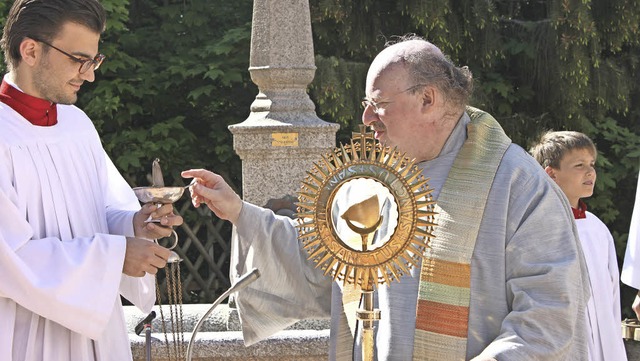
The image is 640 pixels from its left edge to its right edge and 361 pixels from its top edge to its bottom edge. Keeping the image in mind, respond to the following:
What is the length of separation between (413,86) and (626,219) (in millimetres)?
9257

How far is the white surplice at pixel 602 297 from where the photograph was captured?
5418 millimetres

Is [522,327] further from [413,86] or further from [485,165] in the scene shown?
[413,86]

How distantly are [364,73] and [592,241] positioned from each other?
5.48 metres

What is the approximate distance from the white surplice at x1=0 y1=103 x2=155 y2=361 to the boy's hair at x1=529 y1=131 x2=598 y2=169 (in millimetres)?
2577

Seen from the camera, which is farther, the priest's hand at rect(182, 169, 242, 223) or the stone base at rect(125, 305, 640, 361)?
the stone base at rect(125, 305, 640, 361)

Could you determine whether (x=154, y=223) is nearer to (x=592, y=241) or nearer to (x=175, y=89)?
(x=592, y=241)

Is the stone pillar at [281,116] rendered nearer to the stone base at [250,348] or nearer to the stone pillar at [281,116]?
the stone pillar at [281,116]

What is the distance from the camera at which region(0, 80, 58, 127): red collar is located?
12.1 feet

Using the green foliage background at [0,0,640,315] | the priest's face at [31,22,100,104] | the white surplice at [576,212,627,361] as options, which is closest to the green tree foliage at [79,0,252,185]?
the green foliage background at [0,0,640,315]

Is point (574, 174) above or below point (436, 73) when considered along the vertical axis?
below

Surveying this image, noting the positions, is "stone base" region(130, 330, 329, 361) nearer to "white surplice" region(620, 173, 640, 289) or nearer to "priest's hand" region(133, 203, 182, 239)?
"white surplice" region(620, 173, 640, 289)

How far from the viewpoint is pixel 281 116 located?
7742mm

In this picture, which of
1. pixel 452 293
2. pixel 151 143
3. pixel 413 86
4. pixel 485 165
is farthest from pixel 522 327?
pixel 151 143

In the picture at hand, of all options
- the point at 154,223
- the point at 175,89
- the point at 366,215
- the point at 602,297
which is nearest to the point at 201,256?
the point at 175,89
